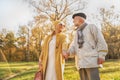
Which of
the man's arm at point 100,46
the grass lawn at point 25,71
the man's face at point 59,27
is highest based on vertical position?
the man's face at point 59,27

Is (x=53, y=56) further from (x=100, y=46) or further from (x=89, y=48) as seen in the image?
(x=100, y=46)

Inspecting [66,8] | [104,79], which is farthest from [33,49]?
[104,79]

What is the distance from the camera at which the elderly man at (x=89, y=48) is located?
3.64 m

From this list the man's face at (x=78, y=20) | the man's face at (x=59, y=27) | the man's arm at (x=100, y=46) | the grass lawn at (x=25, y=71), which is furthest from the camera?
the grass lawn at (x=25, y=71)

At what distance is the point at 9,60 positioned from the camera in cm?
947

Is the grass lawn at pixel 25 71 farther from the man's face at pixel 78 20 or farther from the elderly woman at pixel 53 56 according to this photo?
the man's face at pixel 78 20

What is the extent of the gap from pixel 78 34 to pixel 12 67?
20.7 ft

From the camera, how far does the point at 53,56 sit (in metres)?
4.22

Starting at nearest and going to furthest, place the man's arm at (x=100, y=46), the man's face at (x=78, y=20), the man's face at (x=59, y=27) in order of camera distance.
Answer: the man's arm at (x=100, y=46) < the man's face at (x=78, y=20) < the man's face at (x=59, y=27)

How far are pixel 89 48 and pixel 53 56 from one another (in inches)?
27.8

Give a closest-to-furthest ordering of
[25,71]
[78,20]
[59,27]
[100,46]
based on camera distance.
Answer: [100,46] < [78,20] < [59,27] < [25,71]

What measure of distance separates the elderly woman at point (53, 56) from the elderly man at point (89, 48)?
0.42 m

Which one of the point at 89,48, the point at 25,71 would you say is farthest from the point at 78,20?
the point at 25,71

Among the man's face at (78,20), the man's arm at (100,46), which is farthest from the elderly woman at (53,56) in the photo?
the man's arm at (100,46)
